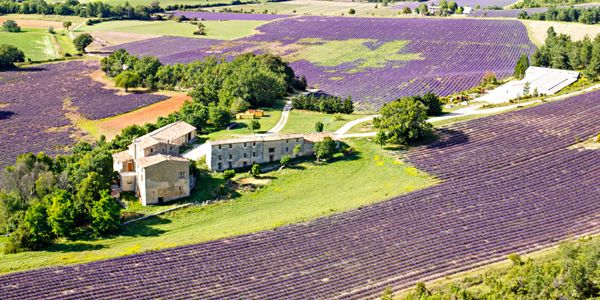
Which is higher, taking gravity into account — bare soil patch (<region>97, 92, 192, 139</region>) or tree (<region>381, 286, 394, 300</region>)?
tree (<region>381, 286, 394, 300</region>)

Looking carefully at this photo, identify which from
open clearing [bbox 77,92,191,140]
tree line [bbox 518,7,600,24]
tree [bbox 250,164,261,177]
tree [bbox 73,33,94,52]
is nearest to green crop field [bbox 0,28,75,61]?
tree [bbox 73,33,94,52]

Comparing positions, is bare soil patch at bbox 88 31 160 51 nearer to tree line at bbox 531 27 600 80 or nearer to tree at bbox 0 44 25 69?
tree at bbox 0 44 25 69

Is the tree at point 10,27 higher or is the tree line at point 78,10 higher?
the tree line at point 78,10

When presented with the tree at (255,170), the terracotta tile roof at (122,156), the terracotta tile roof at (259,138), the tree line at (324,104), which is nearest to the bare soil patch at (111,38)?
the tree line at (324,104)

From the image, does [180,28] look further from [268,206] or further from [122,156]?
[268,206]

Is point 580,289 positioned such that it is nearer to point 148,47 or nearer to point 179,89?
point 179,89

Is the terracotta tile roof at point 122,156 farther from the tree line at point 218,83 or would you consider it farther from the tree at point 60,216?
the tree line at point 218,83
